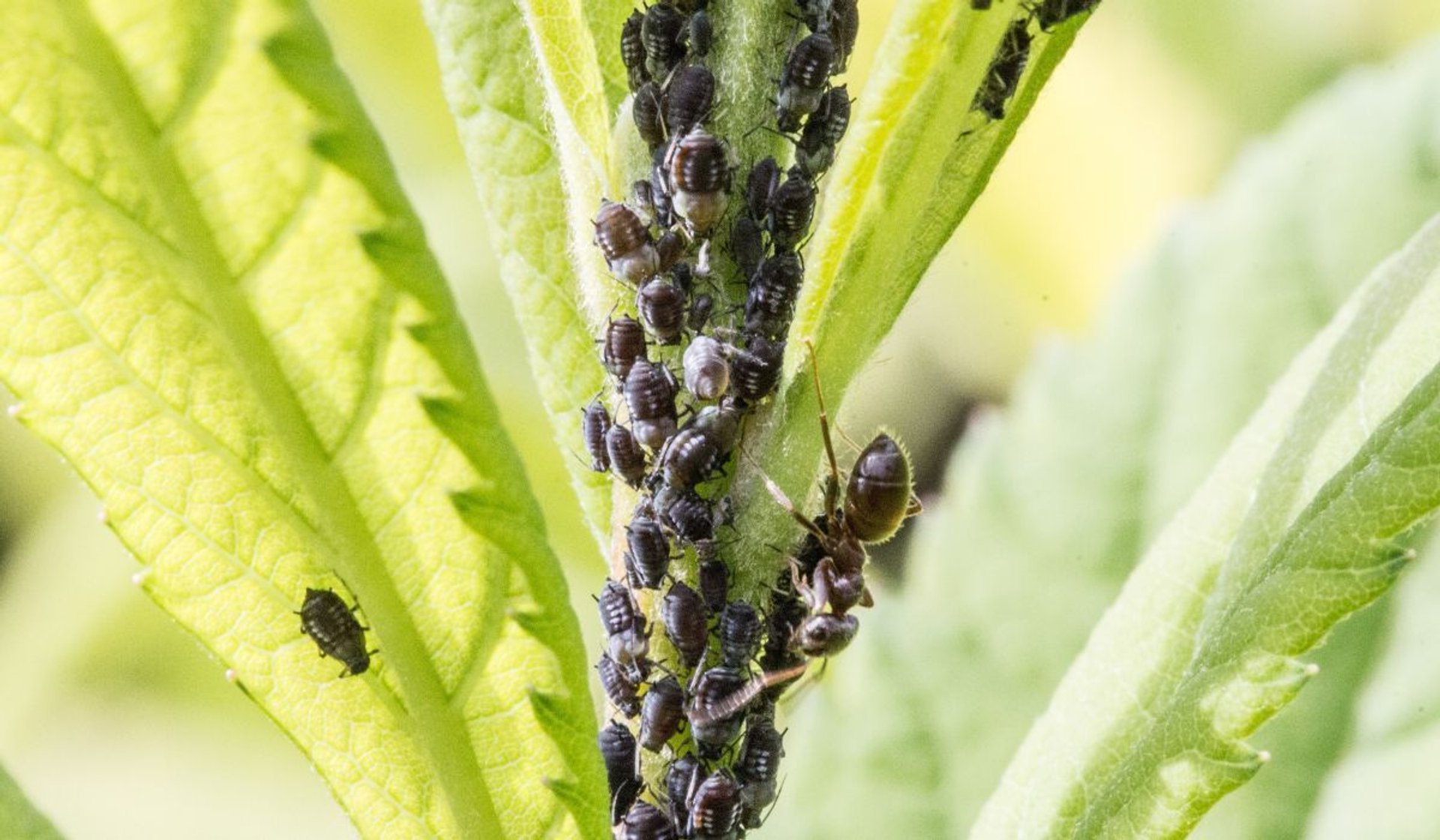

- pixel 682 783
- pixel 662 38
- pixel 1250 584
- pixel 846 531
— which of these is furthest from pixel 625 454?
pixel 1250 584

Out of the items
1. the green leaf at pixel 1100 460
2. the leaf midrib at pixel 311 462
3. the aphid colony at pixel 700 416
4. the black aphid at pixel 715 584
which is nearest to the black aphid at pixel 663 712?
the aphid colony at pixel 700 416

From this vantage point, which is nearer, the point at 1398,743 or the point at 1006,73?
the point at 1006,73

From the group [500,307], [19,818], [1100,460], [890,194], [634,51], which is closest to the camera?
[19,818]

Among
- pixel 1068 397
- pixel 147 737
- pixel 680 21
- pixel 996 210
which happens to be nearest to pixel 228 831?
pixel 147 737

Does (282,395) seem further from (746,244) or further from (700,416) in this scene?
(746,244)

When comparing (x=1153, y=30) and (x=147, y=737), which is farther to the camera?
(x=1153, y=30)

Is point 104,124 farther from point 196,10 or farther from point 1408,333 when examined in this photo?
point 1408,333
